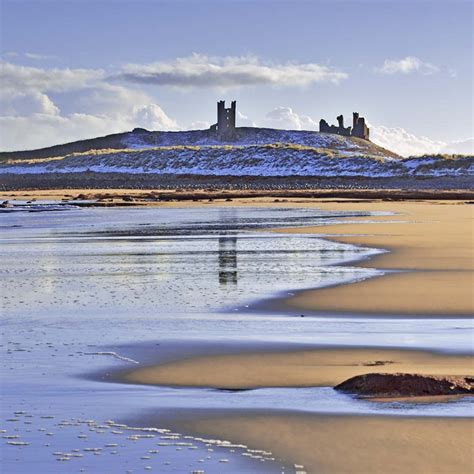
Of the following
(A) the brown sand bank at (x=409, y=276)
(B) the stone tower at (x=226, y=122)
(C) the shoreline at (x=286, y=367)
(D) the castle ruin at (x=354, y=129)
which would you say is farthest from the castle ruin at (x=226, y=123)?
(C) the shoreline at (x=286, y=367)

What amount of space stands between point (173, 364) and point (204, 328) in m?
1.83

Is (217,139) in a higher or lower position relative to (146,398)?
higher

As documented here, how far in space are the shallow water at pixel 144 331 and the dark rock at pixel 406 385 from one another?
0.67 feet

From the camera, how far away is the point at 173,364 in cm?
858

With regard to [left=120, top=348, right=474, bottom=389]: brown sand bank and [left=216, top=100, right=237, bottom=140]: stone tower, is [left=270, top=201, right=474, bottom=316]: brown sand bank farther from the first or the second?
[left=216, top=100, right=237, bottom=140]: stone tower

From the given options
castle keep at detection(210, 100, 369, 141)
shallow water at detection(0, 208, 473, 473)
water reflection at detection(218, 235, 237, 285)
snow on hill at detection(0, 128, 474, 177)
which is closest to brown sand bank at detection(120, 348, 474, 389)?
shallow water at detection(0, 208, 473, 473)

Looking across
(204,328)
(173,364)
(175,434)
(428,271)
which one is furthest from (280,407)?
(428,271)

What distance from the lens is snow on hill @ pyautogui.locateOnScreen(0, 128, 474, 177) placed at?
301 ft

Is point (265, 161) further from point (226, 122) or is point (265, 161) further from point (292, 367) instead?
point (292, 367)

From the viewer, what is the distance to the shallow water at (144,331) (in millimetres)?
6129

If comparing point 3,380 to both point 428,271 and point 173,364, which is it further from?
point 428,271

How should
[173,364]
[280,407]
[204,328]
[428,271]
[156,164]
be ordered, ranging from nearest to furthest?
[280,407]
[173,364]
[204,328]
[428,271]
[156,164]

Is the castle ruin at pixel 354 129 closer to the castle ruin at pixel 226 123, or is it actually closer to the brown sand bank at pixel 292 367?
the castle ruin at pixel 226 123

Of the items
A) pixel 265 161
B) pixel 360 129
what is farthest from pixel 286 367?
pixel 360 129
